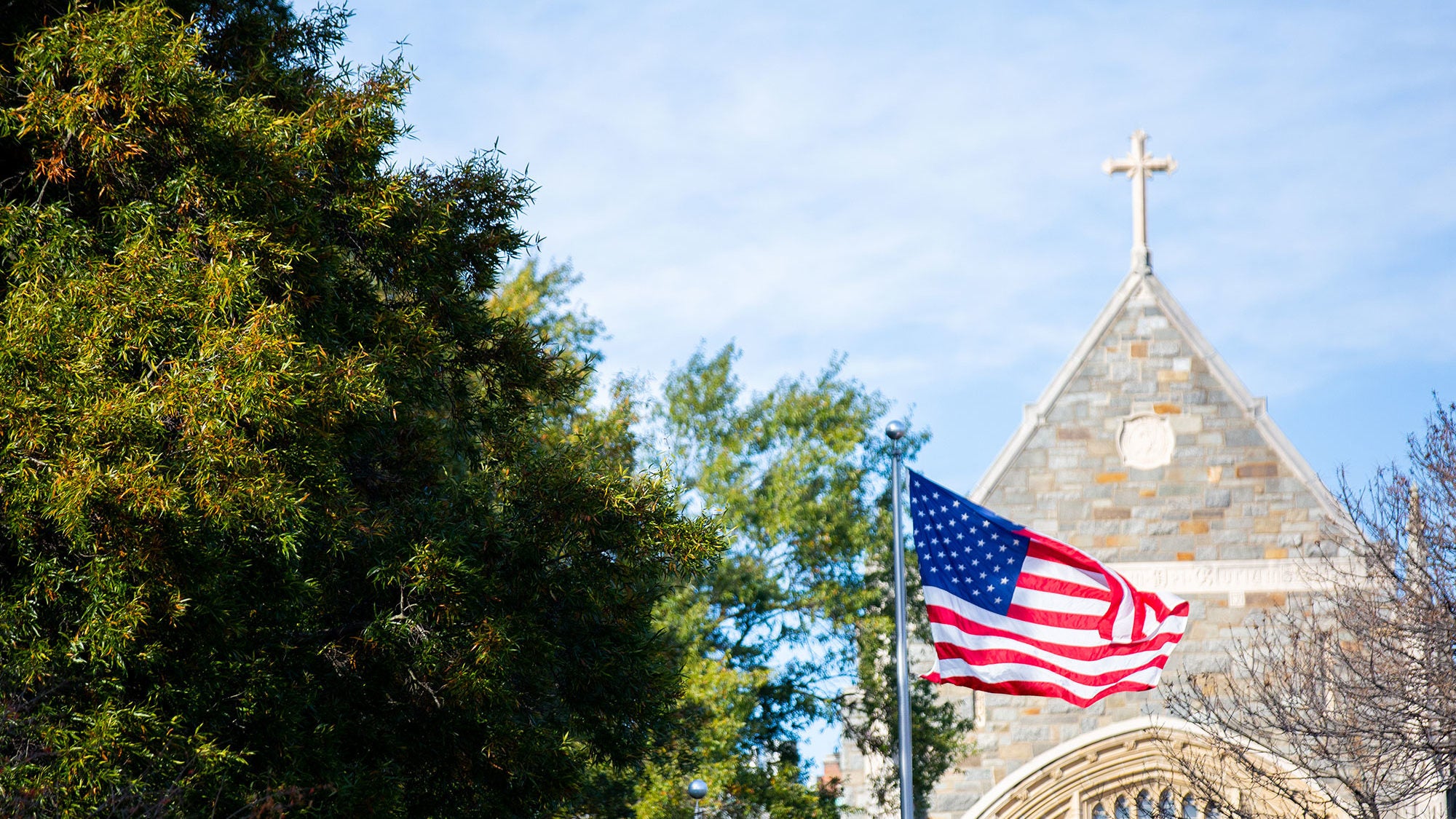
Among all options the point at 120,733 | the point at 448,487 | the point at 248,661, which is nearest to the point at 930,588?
the point at 448,487

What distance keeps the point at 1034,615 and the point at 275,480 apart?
6.16 meters

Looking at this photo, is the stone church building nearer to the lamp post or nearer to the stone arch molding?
the stone arch molding

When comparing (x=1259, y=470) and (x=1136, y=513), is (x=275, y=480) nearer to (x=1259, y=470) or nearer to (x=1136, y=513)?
(x=1136, y=513)

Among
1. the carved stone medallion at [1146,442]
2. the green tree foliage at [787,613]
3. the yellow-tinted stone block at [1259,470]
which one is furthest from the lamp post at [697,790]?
the yellow-tinted stone block at [1259,470]

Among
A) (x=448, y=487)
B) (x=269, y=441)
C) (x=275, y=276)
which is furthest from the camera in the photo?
(x=448, y=487)

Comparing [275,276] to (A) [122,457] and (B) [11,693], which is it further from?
(B) [11,693]

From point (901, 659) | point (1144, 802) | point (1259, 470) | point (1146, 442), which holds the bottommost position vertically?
point (1144, 802)

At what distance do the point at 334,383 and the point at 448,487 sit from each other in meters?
1.89

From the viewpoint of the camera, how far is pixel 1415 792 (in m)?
11.9

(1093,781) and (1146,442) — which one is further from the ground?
(1146,442)

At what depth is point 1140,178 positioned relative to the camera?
18734mm

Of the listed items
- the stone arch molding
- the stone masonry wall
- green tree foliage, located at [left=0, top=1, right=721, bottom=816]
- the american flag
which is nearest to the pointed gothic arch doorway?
the stone arch molding

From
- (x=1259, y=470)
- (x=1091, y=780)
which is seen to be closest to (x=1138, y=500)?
(x=1259, y=470)

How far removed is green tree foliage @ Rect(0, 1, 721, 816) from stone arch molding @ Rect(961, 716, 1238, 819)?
7.83 m
